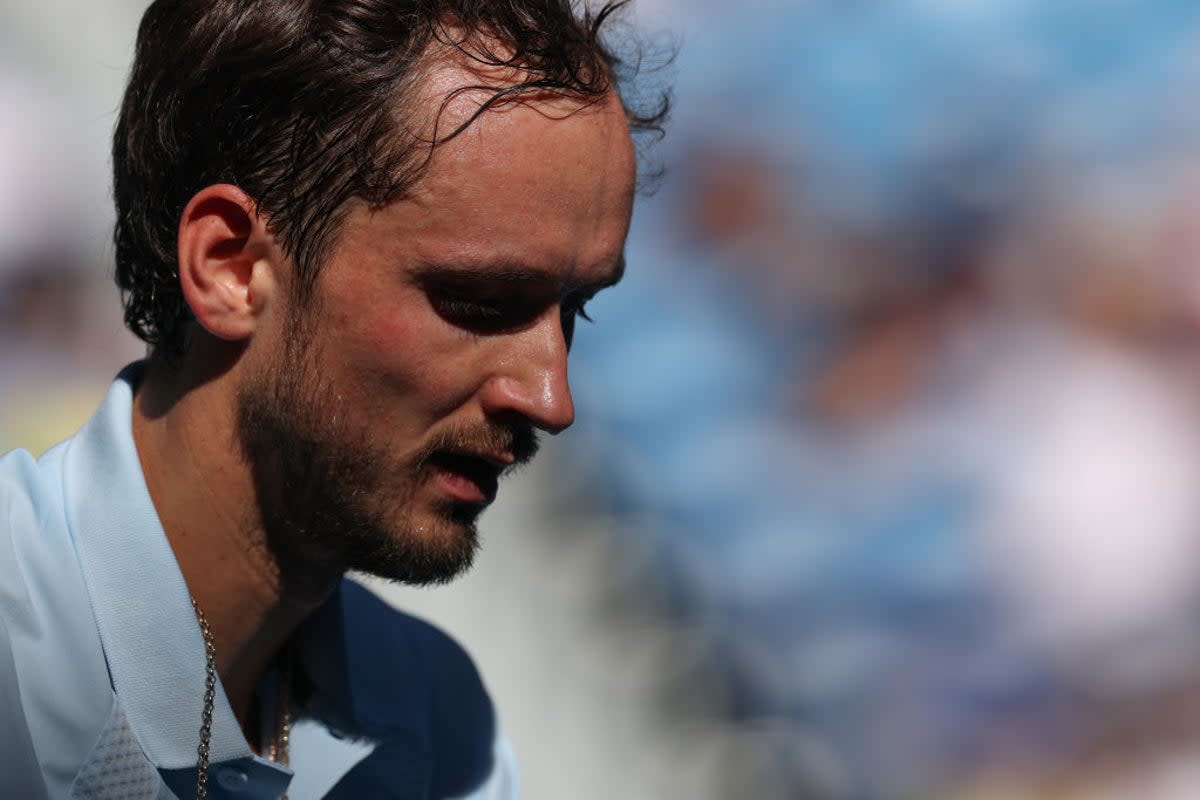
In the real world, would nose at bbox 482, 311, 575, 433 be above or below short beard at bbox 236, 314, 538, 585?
above

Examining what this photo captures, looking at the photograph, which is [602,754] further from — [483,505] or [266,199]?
[266,199]

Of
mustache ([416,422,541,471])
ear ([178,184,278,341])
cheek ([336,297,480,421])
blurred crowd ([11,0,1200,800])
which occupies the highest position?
blurred crowd ([11,0,1200,800])

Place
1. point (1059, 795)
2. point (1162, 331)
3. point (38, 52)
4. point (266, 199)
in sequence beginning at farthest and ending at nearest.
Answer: point (38, 52), point (1162, 331), point (1059, 795), point (266, 199)

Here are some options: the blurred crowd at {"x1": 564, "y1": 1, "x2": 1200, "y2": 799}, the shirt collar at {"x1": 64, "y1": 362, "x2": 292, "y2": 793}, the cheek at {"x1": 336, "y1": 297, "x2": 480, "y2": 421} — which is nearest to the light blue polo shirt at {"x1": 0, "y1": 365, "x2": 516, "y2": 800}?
the shirt collar at {"x1": 64, "y1": 362, "x2": 292, "y2": 793}

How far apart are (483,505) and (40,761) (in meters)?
0.49

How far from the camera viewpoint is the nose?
1.30 meters

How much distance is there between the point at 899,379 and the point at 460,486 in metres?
1.94

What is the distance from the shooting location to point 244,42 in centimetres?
135

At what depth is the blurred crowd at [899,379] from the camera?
2.86 m

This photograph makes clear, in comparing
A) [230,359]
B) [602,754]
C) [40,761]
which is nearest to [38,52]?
[602,754]

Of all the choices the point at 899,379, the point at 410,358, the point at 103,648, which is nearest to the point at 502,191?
the point at 410,358

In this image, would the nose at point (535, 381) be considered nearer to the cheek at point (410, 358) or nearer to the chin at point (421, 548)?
the cheek at point (410, 358)

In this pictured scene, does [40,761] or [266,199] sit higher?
[266,199]

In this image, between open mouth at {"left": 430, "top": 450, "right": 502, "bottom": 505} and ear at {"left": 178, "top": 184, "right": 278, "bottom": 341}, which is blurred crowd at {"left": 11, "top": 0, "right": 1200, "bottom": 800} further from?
ear at {"left": 178, "top": 184, "right": 278, "bottom": 341}
